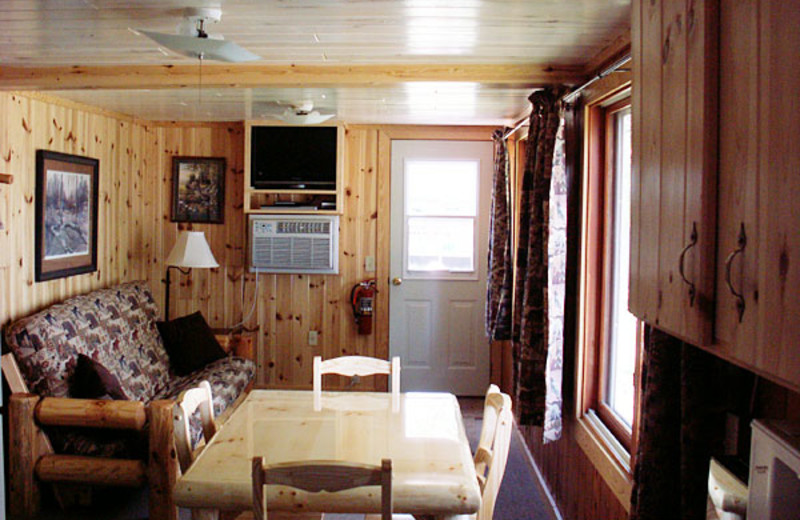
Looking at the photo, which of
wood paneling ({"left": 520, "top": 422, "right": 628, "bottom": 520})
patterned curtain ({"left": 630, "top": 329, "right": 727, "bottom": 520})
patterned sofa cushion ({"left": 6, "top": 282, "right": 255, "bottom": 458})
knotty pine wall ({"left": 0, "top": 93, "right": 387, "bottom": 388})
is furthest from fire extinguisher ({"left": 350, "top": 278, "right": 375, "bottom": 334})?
patterned curtain ({"left": 630, "top": 329, "right": 727, "bottom": 520})

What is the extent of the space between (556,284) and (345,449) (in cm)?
131

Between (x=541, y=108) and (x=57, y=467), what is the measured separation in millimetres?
2910

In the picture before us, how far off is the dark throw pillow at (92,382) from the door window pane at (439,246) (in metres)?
2.57

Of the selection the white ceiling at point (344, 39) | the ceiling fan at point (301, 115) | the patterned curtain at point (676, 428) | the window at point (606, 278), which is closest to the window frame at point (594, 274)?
the window at point (606, 278)

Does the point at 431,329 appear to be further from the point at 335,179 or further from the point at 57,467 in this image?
the point at 57,467

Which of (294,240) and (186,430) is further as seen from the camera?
(294,240)

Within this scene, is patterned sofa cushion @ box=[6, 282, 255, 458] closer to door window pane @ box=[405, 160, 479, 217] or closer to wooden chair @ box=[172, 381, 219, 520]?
wooden chair @ box=[172, 381, 219, 520]

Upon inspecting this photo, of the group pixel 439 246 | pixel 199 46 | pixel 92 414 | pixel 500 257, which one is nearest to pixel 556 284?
pixel 500 257

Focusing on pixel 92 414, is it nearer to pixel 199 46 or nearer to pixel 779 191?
pixel 199 46

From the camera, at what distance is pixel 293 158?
5.05m

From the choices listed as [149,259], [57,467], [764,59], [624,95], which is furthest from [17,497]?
[764,59]

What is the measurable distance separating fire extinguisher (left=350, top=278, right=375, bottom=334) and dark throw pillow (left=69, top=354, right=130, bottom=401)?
2.14 metres

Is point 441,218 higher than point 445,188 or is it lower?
lower

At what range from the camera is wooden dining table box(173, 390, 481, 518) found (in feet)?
6.20
